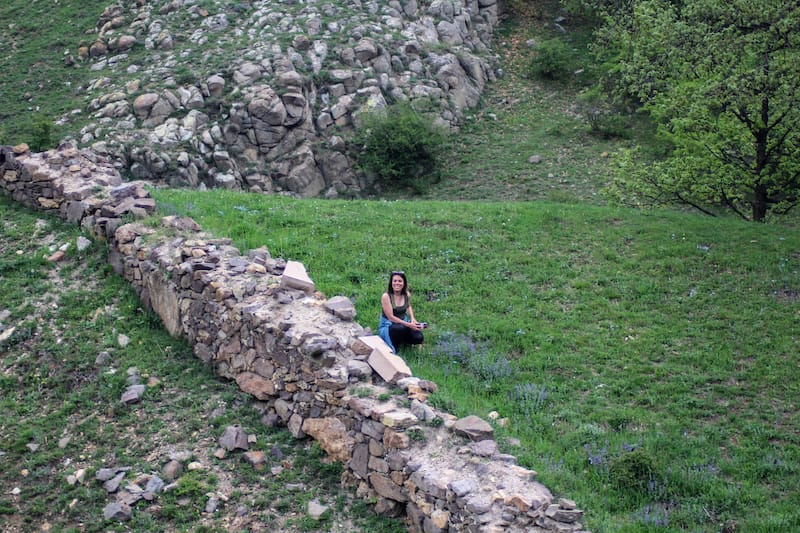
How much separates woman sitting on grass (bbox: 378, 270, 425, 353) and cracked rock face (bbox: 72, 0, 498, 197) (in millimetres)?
12978

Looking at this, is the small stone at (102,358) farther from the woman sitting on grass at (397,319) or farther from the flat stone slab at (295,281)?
the woman sitting on grass at (397,319)

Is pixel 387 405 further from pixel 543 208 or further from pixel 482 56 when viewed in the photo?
pixel 482 56

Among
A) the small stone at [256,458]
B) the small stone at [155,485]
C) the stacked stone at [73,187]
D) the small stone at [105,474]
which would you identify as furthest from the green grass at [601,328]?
the small stone at [105,474]

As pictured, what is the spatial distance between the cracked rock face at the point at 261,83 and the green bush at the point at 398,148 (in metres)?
0.56

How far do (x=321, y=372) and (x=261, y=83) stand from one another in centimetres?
1729

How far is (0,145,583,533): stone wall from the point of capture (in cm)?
661

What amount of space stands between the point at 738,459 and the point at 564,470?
214 cm

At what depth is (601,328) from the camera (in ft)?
36.7

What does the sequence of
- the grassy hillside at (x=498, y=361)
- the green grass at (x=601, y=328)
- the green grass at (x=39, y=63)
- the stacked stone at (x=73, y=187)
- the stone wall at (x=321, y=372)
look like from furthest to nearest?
the green grass at (x=39, y=63) < the stacked stone at (x=73, y=187) < the green grass at (x=601, y=328) < the grassy hillside at (x=498, y=361) < the stone wall at (x=321, y=372)

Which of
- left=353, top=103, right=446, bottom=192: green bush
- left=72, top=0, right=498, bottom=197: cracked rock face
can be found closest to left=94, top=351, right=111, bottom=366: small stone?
left=72, top=0, right=498, bottom=197: cracked rock face

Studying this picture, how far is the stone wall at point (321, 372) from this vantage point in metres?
6.61

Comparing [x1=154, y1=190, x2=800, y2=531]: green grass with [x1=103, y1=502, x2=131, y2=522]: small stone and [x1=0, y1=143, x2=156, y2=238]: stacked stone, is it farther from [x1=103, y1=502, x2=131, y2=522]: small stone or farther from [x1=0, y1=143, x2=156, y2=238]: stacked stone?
[x1=103, y1=502, x2=131, y2=522]: small stone

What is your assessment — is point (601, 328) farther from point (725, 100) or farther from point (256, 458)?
point (725, 100)

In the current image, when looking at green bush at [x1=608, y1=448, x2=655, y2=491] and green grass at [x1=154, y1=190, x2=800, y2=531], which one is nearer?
green bush at [x1=608, y1=448, x2=655, y2=491]
